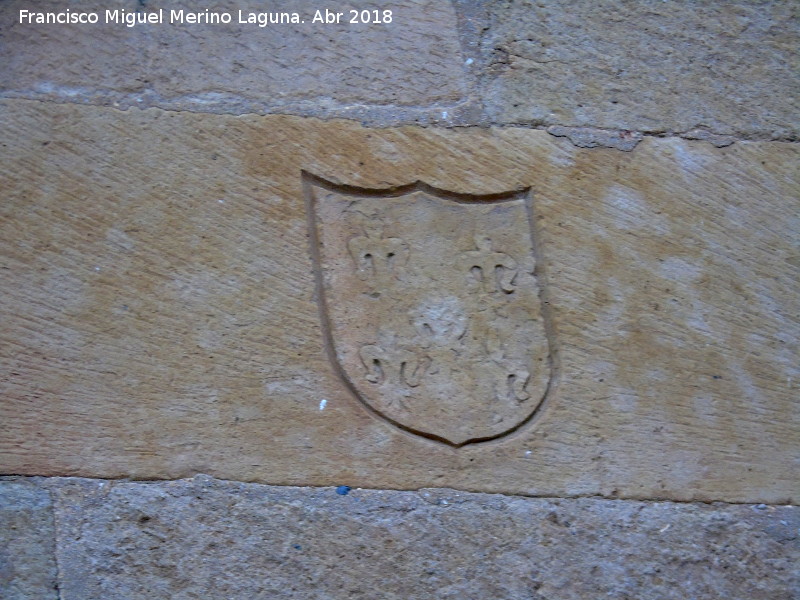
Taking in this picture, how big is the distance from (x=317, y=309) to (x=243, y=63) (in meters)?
0.43

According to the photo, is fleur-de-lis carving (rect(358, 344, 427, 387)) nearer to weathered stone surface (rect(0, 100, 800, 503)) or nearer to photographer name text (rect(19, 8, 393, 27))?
weathered stone surface (rect(0, 100, 800, 503))

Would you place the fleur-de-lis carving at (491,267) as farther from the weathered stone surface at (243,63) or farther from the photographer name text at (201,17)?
the photographer name text at (201,17)

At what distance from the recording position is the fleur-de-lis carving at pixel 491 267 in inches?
52.9

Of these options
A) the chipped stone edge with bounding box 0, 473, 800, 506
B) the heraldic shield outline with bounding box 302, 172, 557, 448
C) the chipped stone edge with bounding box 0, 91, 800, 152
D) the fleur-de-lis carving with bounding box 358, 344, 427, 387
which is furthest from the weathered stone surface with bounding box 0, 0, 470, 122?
the chipped stone edge with bounding box 0, 473, 800, 506

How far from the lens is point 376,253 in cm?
133

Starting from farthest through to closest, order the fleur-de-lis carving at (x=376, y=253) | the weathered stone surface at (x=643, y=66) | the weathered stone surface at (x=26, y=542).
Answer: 1. the weathered stone surface at (x=643, y=66)
2. the fleur-de-lis carving at (x=376, y=253)
3. the weathered stone surface at (x=26, y=542)

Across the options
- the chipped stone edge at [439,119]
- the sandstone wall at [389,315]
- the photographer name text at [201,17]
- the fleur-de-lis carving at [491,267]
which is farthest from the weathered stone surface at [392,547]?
the photographer name text at [201,17]

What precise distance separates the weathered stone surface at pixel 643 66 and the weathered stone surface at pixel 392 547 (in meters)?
0.62

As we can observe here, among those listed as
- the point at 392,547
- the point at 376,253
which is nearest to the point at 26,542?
the point at 392,547

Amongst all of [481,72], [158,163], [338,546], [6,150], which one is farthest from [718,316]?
[6,150]

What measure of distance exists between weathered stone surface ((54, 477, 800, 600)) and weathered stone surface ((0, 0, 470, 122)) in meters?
0.60

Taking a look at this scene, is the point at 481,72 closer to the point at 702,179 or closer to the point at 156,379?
the point at 702,179

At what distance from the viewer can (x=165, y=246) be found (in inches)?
51.5

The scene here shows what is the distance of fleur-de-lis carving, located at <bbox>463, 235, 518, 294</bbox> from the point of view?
1.34m
